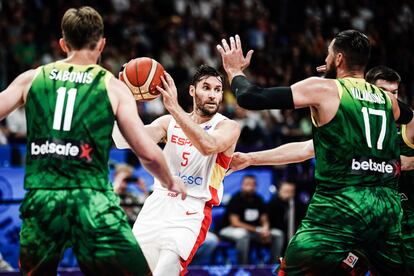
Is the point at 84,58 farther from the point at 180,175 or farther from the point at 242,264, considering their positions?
the point at 242,264

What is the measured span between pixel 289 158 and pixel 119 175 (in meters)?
4.97

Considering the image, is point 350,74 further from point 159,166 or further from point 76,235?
point 76,235

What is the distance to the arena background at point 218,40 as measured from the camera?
12.3 meters

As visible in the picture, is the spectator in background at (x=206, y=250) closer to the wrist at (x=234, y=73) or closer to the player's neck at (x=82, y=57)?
the wrist at (x=234, y=73)

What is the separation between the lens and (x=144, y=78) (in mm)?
6949

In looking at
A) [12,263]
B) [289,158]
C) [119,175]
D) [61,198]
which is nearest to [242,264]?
[119,175]

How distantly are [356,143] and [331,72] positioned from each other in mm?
655

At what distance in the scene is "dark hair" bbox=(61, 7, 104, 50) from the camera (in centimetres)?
504

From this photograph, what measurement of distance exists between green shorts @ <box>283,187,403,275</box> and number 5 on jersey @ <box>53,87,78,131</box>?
6.16 feet

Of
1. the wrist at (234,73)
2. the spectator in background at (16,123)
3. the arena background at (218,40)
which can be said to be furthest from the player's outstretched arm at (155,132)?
the spectator in background at (16,123)

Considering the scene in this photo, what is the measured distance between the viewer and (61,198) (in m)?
4.92

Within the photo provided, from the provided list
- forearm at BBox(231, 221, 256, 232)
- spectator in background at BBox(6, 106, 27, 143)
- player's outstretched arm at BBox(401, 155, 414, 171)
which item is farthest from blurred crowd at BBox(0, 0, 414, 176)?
player's outstretched arm at BBox(401, 155, 414, 171)

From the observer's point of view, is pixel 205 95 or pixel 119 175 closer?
pixel 205 95

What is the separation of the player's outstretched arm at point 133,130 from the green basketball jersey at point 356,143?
1.27m
